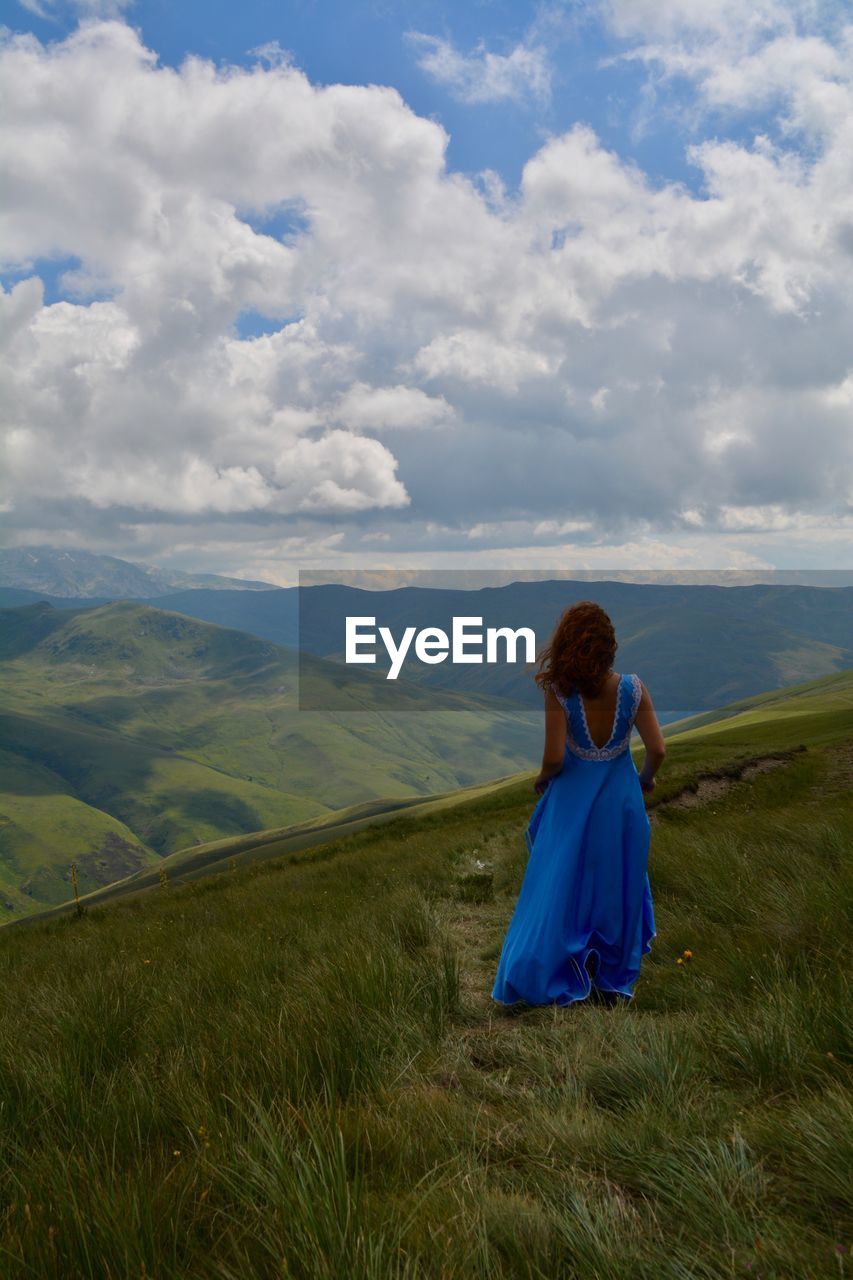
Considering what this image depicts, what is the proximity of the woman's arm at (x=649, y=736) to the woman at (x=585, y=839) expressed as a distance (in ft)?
0.05

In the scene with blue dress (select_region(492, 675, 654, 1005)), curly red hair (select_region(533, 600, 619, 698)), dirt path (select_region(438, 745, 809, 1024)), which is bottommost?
dirt path (select_region(438, 745, 809, 1024))

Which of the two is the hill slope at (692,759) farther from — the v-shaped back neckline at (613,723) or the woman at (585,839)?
the v-shaped back neckline at (613,723)

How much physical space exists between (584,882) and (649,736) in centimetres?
147

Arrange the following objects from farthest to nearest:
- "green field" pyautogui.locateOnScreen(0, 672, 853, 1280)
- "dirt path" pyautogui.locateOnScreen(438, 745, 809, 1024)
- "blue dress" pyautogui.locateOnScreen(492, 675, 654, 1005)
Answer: "blue dress" pyautogui.locateOnScreen(492, 675, 654, 1005) < "dirt path" pyautogui.locateOnScreen(438, 745, 809, 1024) < "green field" pyautogui.locateOnScreen(0, 672, 853, 1280)

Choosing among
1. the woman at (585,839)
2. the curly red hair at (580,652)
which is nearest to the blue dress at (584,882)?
the woman at (585,839)

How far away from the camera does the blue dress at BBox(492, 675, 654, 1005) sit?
6.20 meters

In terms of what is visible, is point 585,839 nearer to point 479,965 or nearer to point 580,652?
point 580,652

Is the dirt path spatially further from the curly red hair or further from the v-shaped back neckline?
the curly red hair

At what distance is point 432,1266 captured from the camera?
2162 millimetres

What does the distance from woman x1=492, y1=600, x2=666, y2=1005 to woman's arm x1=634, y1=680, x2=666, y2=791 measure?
0.05ft

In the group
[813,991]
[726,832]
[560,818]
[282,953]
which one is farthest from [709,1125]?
[726,832]

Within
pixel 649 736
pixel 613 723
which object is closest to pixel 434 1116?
pixel 613 723

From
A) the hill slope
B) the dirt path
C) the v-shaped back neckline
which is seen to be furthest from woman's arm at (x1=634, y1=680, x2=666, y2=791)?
the hill slope

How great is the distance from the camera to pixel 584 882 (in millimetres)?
6664
